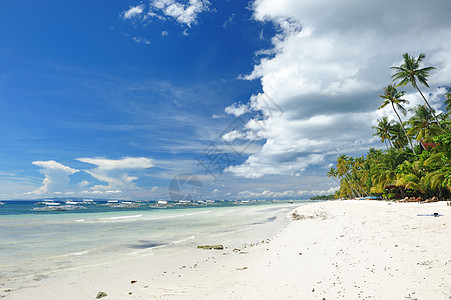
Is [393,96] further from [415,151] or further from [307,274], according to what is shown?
[307,274]

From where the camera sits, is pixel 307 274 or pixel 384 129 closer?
pixel 307 274

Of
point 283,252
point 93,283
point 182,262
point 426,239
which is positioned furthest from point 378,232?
point 93,283

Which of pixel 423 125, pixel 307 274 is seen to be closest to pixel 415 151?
pixel 423 125

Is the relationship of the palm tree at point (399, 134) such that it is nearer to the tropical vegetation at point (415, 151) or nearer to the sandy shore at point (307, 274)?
the tropical vegetation at point (415, 151)

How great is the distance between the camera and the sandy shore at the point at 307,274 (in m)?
5.66

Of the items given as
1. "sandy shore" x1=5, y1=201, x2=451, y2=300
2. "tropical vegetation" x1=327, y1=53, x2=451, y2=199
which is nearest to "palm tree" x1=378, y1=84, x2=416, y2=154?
"tropical vegetation" x1=327, y1=53, x2=451, y2=199

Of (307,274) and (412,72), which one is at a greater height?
(412,72)

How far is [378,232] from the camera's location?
1061cm

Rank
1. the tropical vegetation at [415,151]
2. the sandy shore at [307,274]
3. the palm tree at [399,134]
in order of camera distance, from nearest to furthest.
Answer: the sandy shore at [307,274] → the tropical vegetation at [415,151] → the palm tree at [399,134]

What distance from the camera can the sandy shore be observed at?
5.66m

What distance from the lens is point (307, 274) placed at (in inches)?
281

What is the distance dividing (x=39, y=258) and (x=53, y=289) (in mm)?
6489

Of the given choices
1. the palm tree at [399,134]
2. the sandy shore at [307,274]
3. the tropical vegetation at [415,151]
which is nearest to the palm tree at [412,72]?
the tropical vegetation at [415,151]

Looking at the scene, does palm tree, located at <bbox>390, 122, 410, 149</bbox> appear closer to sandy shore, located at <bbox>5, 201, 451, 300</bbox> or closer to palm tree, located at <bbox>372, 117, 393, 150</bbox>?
palm tree, located at <bbox>372, 117, 393, 150</bbox>
